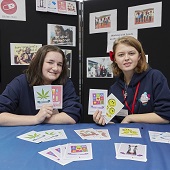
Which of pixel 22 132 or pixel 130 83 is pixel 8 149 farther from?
pixel 130 83

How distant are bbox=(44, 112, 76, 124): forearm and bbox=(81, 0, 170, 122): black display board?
0.90 metres

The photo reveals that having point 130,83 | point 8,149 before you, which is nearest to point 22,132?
point 8,149

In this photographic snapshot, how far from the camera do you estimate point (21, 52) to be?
2.01 metres

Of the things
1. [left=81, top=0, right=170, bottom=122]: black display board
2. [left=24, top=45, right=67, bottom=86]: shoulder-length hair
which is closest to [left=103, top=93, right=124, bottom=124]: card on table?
[left=24, top=45, right=67, bottom=86]: shoulder-length hair

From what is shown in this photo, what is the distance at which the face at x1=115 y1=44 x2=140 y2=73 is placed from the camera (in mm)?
1535

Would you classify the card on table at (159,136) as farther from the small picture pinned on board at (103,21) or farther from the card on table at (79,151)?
the small picture pinned on board at (103,21)

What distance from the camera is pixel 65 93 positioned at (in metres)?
1.57

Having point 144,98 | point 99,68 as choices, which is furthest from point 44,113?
point 99,68

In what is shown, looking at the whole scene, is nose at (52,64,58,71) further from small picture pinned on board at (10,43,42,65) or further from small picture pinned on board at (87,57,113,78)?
small picture pinned on board at (87,57,113,78)

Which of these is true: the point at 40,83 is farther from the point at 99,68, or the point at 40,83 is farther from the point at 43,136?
the point at 99,68

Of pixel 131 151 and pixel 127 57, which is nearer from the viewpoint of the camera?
pixel 131 151

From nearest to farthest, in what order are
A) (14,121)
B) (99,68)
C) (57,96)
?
1. (14,121)
2. (57,96)
3. (99,68)

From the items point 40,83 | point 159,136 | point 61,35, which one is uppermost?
point 61,35

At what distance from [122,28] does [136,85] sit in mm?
757
